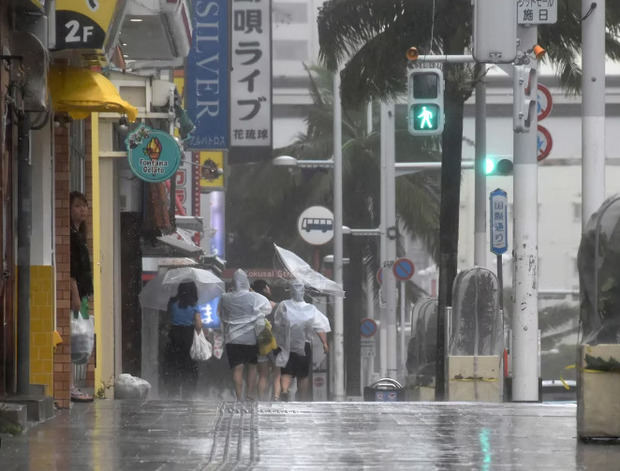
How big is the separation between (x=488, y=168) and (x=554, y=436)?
16471mm

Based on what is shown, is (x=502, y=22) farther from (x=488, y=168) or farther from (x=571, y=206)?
(x=571, y=206)

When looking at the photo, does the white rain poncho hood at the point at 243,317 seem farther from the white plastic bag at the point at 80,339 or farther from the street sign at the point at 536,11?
the white plastic bag at the point at 80,339

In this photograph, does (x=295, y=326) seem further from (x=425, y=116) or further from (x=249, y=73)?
(x=249, y=73)

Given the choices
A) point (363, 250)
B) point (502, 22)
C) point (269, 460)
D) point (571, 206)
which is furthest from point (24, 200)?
point (571, 206)

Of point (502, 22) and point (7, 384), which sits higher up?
point (502, 22)

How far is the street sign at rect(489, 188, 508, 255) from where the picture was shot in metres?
28.4

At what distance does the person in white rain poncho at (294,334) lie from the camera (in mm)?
22422

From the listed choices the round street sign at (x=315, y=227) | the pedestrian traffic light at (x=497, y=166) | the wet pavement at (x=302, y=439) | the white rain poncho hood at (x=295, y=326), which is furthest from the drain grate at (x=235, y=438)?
the round street sign at (x=315, y=227)

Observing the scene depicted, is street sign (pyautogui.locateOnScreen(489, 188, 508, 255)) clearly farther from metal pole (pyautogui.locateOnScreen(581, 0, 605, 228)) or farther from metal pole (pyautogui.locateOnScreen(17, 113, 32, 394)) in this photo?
metal pole (pyautogui.locateOnScreen(17, 113, 32, 394))

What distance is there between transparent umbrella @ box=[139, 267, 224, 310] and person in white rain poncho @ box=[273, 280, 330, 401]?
1.84 meters

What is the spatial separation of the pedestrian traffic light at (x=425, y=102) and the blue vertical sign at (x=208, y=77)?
5987 millimetres

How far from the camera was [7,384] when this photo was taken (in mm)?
13078

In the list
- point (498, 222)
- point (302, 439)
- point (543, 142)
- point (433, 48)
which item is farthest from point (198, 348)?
point (302, 439)

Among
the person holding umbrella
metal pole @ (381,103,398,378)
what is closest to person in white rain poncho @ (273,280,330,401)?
the person holding umbrella
